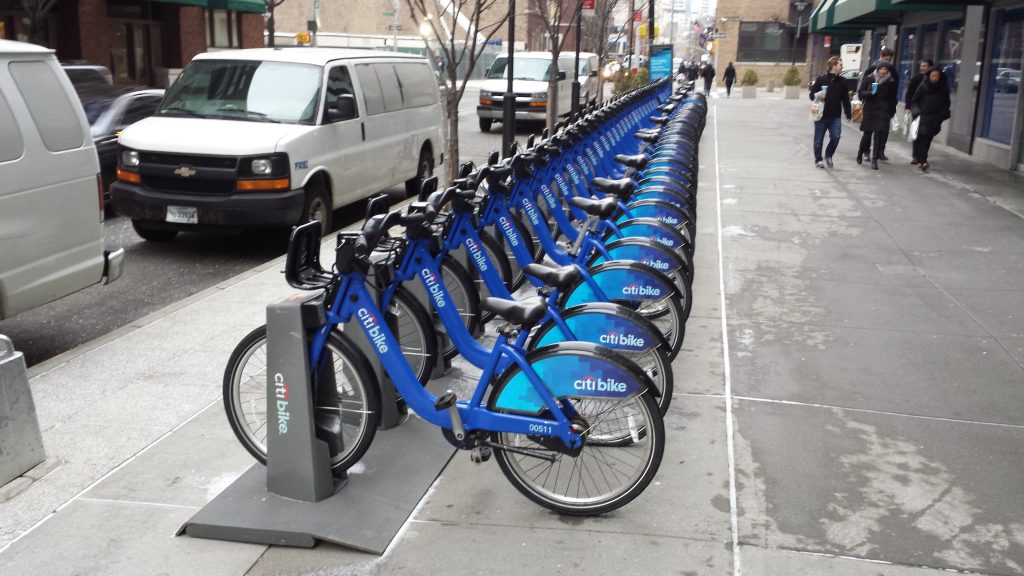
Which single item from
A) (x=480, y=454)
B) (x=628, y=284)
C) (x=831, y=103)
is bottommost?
(x=480, y=454)

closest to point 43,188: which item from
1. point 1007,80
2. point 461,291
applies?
point 461,291

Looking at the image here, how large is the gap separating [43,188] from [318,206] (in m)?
3.95

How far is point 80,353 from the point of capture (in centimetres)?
608

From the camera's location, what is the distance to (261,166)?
8922 millimetres

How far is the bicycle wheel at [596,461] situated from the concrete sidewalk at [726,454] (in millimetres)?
99

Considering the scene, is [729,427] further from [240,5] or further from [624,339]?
[240,5]

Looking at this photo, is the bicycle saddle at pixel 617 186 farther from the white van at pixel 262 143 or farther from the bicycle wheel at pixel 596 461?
the white van at pixel 262 143

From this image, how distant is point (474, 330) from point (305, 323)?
1.78 meters

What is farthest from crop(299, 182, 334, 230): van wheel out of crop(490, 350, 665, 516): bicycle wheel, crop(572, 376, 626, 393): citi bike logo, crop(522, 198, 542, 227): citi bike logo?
crop(572, 376, 626, 393): citi bike logo

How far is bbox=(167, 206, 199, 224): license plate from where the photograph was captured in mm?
8937

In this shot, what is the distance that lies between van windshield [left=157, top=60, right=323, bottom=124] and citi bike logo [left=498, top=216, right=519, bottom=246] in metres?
4.23

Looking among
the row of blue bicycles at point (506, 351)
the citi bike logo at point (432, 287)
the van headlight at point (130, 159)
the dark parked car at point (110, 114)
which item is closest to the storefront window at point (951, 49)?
the dark parked car at point (110, 114)

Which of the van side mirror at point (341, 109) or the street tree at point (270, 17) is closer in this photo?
the van side mirror at point (341, 109)

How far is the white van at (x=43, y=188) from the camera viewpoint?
5.68 m
